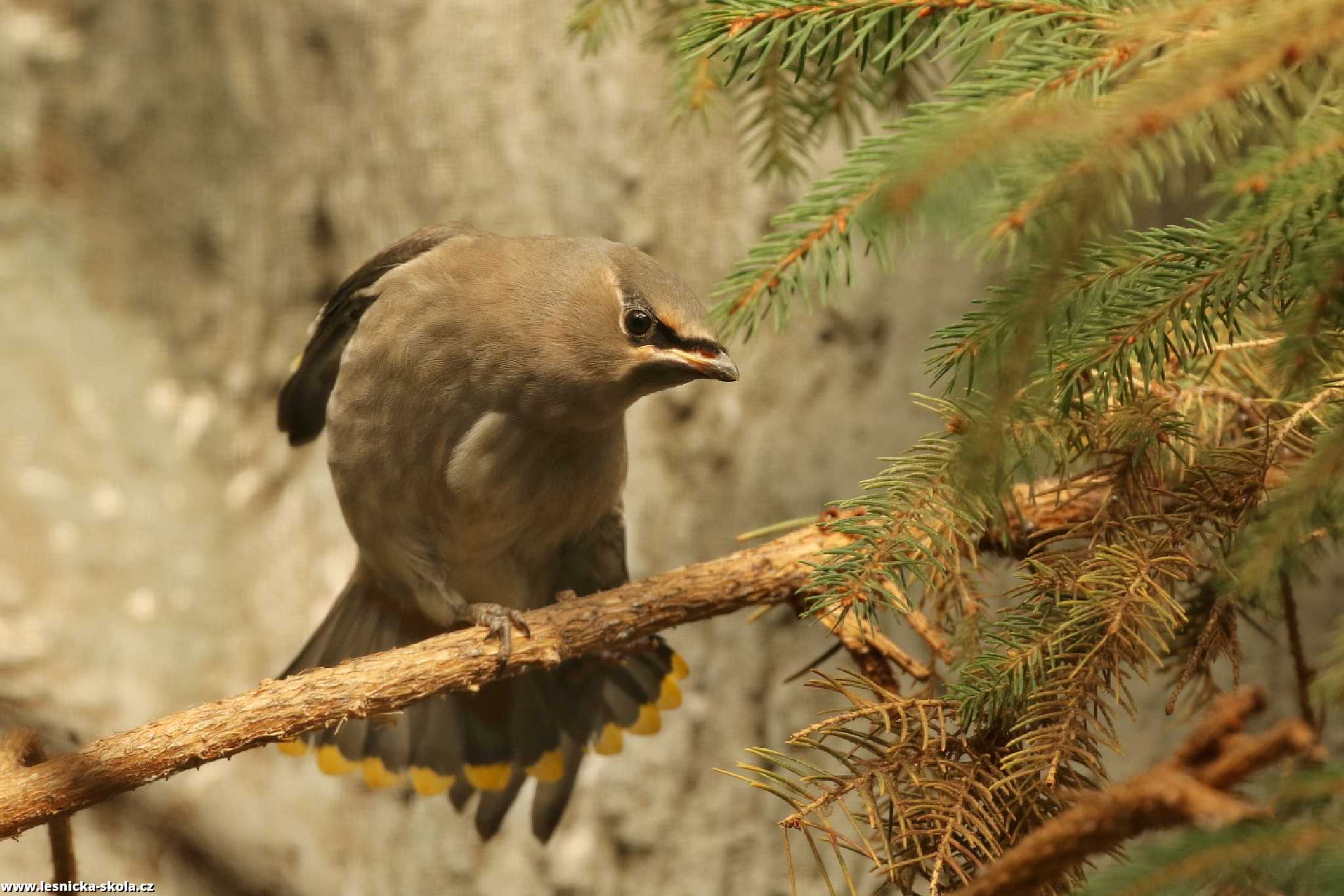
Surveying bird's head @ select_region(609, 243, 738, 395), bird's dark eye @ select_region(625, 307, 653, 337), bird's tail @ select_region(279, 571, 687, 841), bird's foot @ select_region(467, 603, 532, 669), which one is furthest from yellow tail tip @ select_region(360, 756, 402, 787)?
bird's dark eye @ select_region(625, 307, 653, 337)

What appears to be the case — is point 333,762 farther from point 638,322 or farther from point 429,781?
point 638,322

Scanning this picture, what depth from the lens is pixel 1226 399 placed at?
7.08ft

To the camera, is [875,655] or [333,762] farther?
[333,762]

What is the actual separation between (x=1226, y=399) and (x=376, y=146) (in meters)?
3.06

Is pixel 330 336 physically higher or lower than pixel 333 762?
higher

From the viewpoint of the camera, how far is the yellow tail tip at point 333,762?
3.06 m

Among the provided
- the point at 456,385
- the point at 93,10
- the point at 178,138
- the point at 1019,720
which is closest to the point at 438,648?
the point at 456,385

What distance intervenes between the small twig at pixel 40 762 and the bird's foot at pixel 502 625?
773mm

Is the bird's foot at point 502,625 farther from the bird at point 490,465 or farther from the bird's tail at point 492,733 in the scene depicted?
the bird's tail at point 492,733

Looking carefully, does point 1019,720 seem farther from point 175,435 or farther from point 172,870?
point 175,435

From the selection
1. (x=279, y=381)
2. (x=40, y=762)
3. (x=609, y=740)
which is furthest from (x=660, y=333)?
(x=279, y=381)

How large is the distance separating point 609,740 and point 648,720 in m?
0.12

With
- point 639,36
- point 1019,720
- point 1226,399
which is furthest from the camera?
point 639,36

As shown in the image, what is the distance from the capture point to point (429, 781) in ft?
10.4
